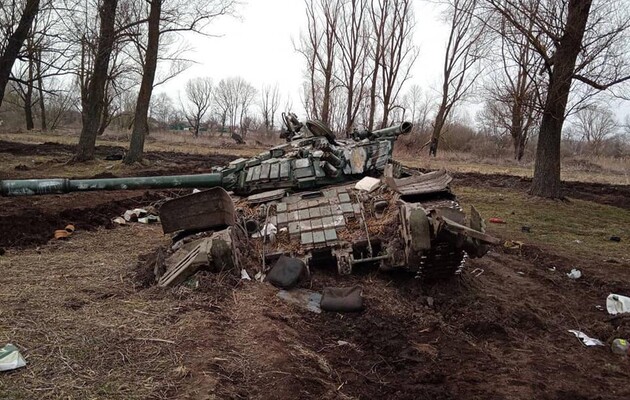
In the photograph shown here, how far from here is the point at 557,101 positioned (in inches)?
477

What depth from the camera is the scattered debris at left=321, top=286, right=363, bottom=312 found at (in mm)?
5105

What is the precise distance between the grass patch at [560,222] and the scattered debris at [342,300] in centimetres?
492

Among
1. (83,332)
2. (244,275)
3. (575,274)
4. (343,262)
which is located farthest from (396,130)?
(83,332)

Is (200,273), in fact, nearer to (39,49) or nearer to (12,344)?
(12,344)

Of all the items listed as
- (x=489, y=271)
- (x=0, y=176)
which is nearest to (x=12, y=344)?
(x=489, y=271)

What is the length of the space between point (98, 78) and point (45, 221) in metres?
8.93

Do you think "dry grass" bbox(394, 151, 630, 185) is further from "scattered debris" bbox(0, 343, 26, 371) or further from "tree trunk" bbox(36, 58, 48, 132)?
"scattered debris" bbox(0, 343, 26, 371)

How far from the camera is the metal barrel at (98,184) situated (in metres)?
6.17

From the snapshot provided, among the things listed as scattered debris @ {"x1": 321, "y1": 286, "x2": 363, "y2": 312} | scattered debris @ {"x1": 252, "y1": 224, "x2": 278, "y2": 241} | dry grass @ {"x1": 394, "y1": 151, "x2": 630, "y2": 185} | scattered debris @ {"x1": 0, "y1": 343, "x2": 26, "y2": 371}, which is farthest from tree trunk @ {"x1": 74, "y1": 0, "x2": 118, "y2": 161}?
scattered debris @ {"x1": 0, "y1": 343, "x2": 26, "y2": 371}

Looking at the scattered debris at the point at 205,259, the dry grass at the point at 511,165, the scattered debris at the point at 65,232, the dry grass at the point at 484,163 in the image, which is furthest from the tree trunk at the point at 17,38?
the dry grass at the point at 511,165

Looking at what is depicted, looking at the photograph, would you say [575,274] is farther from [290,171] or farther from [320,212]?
[290,171]

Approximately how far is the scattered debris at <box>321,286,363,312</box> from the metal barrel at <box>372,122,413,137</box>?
3.04 metres

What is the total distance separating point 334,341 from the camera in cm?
446

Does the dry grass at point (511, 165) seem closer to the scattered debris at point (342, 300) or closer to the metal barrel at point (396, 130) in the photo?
the metal barrel at point (396, 130)
